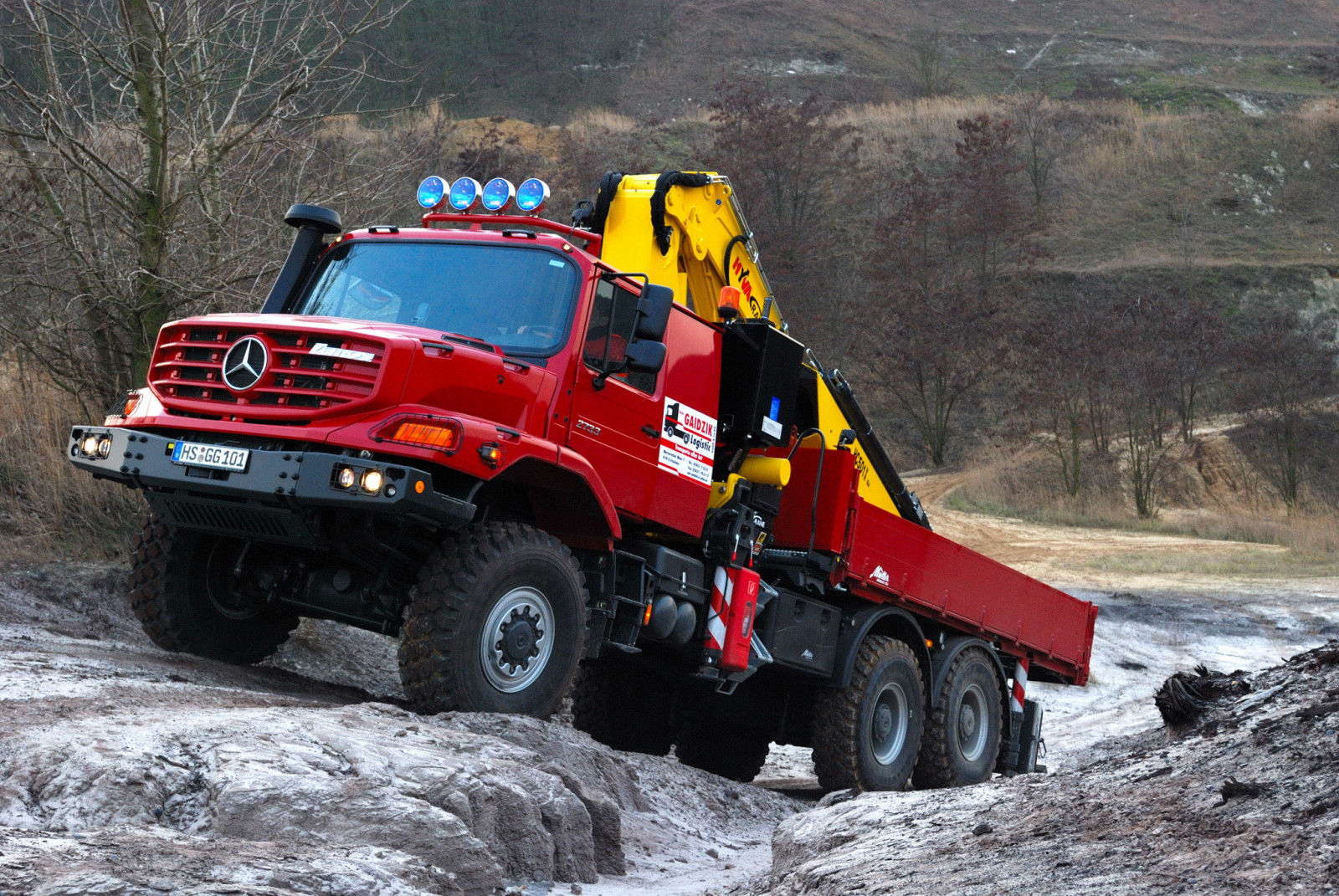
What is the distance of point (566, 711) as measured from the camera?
33.0 feet

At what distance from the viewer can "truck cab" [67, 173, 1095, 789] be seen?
20.1 ft

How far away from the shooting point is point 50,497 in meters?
10.1

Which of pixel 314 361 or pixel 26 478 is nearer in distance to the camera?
pixel 314 361

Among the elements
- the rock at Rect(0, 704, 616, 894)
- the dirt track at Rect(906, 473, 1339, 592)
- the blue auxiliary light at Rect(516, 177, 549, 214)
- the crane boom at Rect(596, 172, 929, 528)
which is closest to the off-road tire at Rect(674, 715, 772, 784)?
the crane boom at Rect(596, 172, 929, 528)

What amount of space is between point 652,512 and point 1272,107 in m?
54.6

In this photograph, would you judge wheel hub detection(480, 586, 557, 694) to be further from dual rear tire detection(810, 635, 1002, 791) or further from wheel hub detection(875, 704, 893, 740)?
wheel hub detection(875, 704, 893, 740)

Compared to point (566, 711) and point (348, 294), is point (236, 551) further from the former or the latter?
point (566, 711)

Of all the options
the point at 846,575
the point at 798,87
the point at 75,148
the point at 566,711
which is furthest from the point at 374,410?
the point at 798,87

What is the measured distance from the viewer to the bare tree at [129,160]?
32.8ft

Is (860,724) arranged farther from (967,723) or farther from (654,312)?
(654,312)

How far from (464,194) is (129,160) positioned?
4738 millimetres

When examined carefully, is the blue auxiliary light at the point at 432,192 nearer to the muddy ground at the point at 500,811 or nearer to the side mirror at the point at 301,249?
the side mirror at the point at 301,249

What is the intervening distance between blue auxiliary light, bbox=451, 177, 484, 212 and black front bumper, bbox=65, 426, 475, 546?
2.41 m

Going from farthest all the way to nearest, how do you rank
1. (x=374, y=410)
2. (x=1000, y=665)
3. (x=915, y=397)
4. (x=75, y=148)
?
1. (x=915, y=397)
2. (x=1000, y=665)
3. (x=75, y=148)
4. (x=374, y=410)
